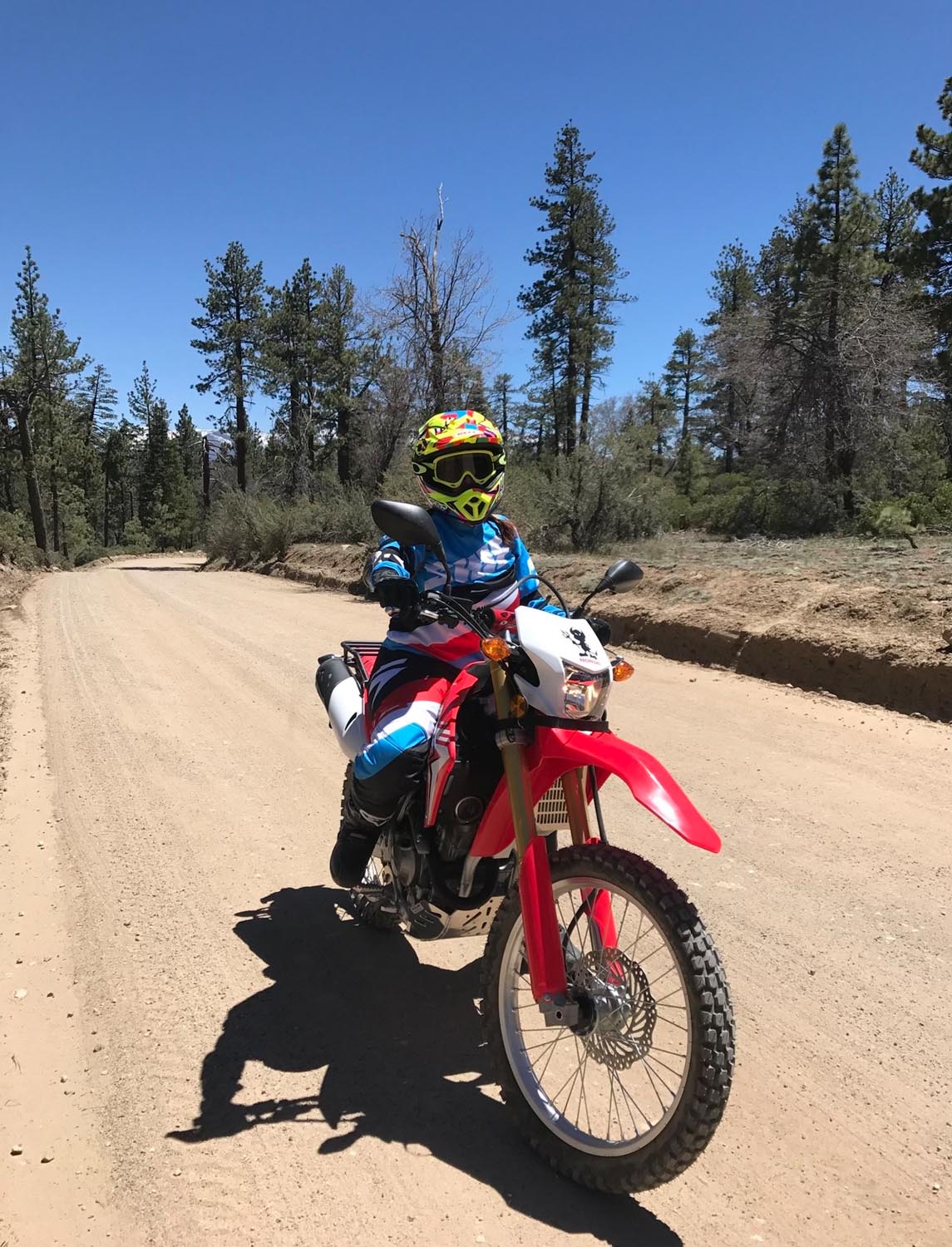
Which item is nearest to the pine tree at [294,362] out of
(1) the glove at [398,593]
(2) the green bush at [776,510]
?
(2) the green bush at [776,510]

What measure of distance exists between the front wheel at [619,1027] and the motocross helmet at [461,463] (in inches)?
54.1

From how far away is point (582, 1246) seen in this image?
6.66ft

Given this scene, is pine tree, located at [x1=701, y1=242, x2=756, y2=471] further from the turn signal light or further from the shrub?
the shrub

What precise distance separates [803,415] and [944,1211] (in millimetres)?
25371

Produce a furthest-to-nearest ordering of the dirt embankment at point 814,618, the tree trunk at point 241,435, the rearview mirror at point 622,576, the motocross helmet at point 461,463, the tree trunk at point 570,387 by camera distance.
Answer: the tree trunk at point 241,435 < the tree trunk at point 570,387 < the dirt embankment at point 814,618 < the motocross helmet at point 461,463 < the rearview mirror at point 622,576

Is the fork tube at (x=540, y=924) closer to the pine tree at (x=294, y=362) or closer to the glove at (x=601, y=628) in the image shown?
the glove at (x=601, y=628)

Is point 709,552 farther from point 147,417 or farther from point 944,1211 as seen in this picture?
point 147,417

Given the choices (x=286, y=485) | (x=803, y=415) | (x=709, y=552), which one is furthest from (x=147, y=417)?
(x=709, y=552)

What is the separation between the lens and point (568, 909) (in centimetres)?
242

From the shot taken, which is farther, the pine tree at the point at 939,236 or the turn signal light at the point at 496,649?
the pine tree at the point at 939,236

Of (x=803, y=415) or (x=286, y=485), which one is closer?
(x=803, y=415)

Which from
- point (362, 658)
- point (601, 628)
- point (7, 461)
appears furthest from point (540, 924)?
point (7, 461)

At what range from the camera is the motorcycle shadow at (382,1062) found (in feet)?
7.26

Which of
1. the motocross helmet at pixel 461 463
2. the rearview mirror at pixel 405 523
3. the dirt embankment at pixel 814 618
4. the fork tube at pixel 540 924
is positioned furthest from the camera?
the dirt embankment at pixel 814 618
